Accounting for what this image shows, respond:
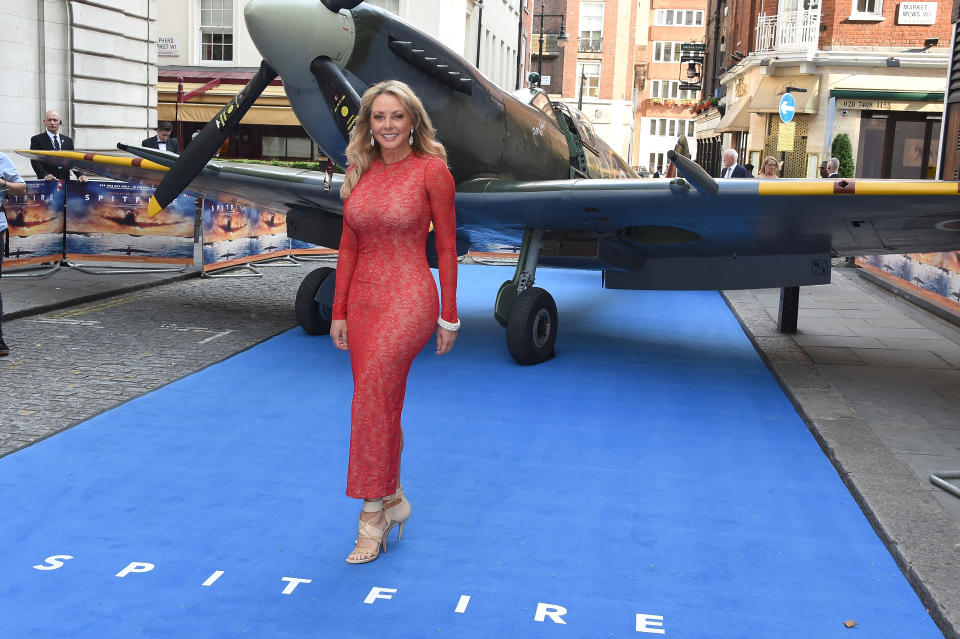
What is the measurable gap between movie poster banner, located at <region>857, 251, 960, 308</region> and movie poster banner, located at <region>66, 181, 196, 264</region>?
356 inches

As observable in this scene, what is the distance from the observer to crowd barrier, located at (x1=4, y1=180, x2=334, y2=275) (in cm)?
1106

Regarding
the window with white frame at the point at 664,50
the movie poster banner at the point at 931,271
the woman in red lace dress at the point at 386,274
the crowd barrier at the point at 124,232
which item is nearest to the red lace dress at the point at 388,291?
the woman in red lace dress at the point at 386,274

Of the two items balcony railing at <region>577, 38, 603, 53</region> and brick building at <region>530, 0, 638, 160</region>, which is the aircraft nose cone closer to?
brick building at <region>530, 0, 638, 160</region>

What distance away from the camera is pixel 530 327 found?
732 centimetres

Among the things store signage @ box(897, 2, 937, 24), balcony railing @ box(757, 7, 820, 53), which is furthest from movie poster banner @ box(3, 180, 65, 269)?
store signage @ box(897, 2, 937, 24)

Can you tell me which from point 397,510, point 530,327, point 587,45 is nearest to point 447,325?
point 397,510

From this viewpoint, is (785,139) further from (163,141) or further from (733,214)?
(733,214)

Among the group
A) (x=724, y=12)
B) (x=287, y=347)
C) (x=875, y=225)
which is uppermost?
(x=724, y=12)

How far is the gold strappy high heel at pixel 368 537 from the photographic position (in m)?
3.54

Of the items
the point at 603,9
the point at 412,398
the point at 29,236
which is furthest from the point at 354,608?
the point at 603,9

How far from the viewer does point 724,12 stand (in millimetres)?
42812

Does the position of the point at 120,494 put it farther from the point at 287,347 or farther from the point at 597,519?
the point at 287,347

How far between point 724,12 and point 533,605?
4393 cm

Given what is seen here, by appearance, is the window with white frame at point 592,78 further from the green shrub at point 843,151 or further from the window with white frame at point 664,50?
the green shrub at point 843,151
